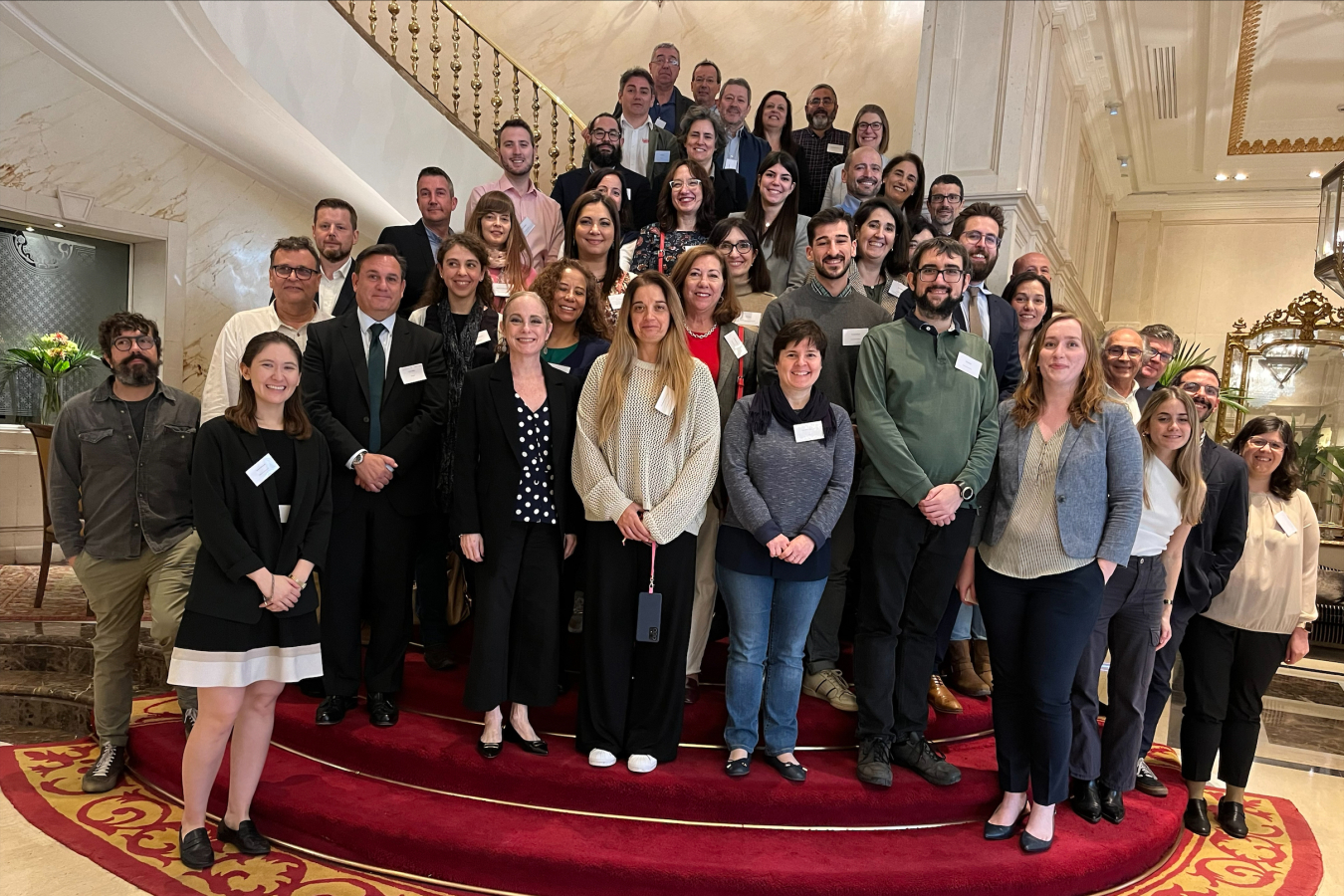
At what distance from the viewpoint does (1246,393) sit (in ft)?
32.3

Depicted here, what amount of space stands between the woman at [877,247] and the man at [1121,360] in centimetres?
80

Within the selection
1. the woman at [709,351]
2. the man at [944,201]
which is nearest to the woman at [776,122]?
the man at [944,201]

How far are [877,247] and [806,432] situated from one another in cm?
114

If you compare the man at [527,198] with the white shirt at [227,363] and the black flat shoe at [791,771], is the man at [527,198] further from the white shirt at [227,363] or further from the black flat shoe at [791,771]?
the black flat shoe at [791,771]

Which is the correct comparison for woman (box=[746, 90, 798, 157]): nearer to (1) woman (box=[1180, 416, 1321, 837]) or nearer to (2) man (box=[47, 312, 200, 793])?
(1) woman (box=[1180, 416, 1321, 837])

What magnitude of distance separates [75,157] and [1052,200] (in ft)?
25.0

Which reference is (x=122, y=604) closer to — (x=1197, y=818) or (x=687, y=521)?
(x=687, y=521)

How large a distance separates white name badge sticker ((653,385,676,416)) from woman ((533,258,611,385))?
416 mm

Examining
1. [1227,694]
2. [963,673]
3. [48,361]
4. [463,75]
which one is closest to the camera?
[1227,694]

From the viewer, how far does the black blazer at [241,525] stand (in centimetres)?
252

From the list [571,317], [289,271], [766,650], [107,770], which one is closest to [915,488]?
[766,650]

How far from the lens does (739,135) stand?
5461mm

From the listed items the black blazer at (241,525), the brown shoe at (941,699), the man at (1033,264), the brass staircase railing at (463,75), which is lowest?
the brown shoe at (941,699)

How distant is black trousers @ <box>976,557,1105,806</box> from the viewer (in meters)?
2.68
